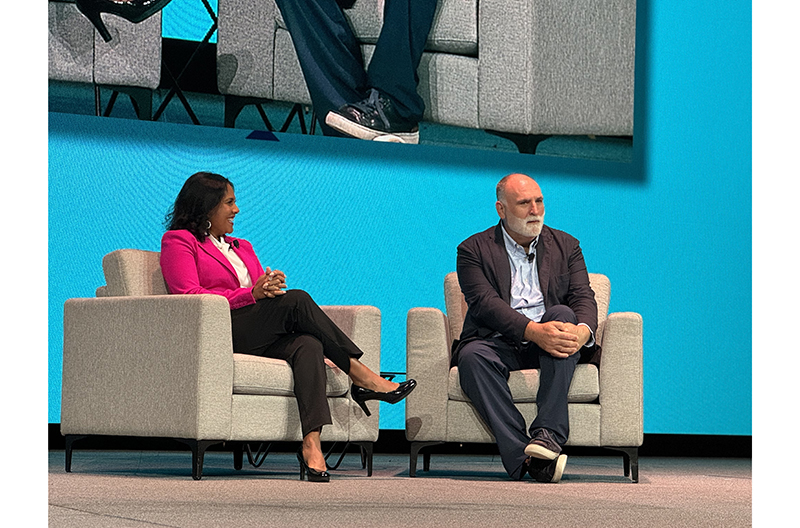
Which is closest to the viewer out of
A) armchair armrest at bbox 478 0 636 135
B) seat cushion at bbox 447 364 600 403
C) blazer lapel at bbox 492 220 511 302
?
seat cushion at bbox 447 364 600 403

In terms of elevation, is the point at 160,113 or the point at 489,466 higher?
the point at 160,113

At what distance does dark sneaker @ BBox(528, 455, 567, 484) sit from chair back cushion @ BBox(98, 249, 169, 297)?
150 cm

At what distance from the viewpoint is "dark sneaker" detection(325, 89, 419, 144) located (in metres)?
4.93

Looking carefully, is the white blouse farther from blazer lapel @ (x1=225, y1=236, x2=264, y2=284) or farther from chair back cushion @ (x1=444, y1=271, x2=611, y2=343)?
chair back cushion @ (x1=444, y1=271, x2=611, y2=343)

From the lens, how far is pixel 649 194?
5539 mm

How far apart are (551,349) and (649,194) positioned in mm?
2437

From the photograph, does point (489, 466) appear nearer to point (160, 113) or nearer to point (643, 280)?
point (643, 280)

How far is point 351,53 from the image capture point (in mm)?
4949

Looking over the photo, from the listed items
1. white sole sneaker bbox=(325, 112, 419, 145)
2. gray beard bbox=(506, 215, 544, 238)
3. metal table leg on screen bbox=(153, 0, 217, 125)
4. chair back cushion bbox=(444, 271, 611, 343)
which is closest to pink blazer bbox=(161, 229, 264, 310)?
chair back cushion bbox=(444, 271, 611, 343)

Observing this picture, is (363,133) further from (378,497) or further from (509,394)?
(378,497)

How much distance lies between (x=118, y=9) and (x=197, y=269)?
1.60 meters

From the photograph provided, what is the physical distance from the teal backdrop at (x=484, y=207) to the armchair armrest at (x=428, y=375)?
140 cm

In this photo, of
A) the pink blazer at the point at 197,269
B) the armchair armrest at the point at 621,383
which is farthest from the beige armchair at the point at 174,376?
the armchair armrest at the point at 621,383
